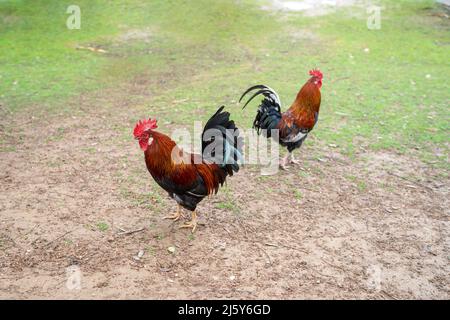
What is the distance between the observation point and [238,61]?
418 inches

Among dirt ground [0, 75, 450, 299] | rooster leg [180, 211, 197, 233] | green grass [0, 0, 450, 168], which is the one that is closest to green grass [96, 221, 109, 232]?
dirt ground [0, 75, 450, 299]

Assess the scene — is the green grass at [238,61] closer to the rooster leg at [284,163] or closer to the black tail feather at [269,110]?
the rooster leg at [284,163]

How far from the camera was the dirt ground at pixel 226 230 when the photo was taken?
4.24 m

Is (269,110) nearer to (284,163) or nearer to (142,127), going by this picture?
(284,163)

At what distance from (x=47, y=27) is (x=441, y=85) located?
34.7 feet

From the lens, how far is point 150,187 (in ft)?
19.2

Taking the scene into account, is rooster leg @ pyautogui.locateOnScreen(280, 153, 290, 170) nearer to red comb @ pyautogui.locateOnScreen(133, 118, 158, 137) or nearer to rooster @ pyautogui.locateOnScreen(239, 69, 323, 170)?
rooster @ pyautogui.locateOnScreen(239, 69, 323, 170)

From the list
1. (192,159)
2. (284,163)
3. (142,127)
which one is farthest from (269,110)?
(142,127)

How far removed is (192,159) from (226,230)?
983mm

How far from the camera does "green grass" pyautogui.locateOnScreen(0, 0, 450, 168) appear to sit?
775 centimetres

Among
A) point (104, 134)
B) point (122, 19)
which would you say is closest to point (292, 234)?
point (104, 134)

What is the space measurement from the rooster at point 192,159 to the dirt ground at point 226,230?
64 cm

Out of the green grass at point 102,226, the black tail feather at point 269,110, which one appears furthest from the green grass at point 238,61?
the green grass at point 102,226

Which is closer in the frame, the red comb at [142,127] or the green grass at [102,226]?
the red comb at [142,127]
